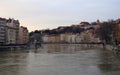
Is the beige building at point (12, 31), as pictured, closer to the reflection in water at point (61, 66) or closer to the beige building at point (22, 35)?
the beige building at point (22, 35)

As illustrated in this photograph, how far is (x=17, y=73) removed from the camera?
→ 32.9m

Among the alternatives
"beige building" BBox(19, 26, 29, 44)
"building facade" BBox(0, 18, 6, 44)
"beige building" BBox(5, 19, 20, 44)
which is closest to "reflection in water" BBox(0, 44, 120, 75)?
"building facade" BBox(0, 18, 6, 44)

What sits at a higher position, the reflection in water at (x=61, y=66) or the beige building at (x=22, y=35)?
the beige building at (x=22, y=35)

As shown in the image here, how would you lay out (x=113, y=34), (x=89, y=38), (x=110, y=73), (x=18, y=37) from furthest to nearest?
(x=89, y=38) < (x=18, y=37) < (x=113, y=34) < (x=110, y=73)

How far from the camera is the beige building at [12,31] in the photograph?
4437 inches

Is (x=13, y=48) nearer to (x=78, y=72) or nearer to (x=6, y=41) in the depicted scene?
(x=6, y=41)

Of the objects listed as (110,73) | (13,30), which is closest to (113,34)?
(13,30)

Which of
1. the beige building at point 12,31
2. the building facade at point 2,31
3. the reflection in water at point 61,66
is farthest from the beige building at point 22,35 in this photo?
the reflection in water at point 61,66

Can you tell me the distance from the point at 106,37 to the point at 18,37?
151 feet

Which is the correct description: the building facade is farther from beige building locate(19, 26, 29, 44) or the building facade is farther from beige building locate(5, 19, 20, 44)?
beige building locate(19, 26, 29, 44)

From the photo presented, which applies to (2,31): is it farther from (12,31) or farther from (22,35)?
(22,35)

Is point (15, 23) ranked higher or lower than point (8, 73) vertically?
higher

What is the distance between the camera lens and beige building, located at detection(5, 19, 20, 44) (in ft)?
370

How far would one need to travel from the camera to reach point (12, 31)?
117 m
